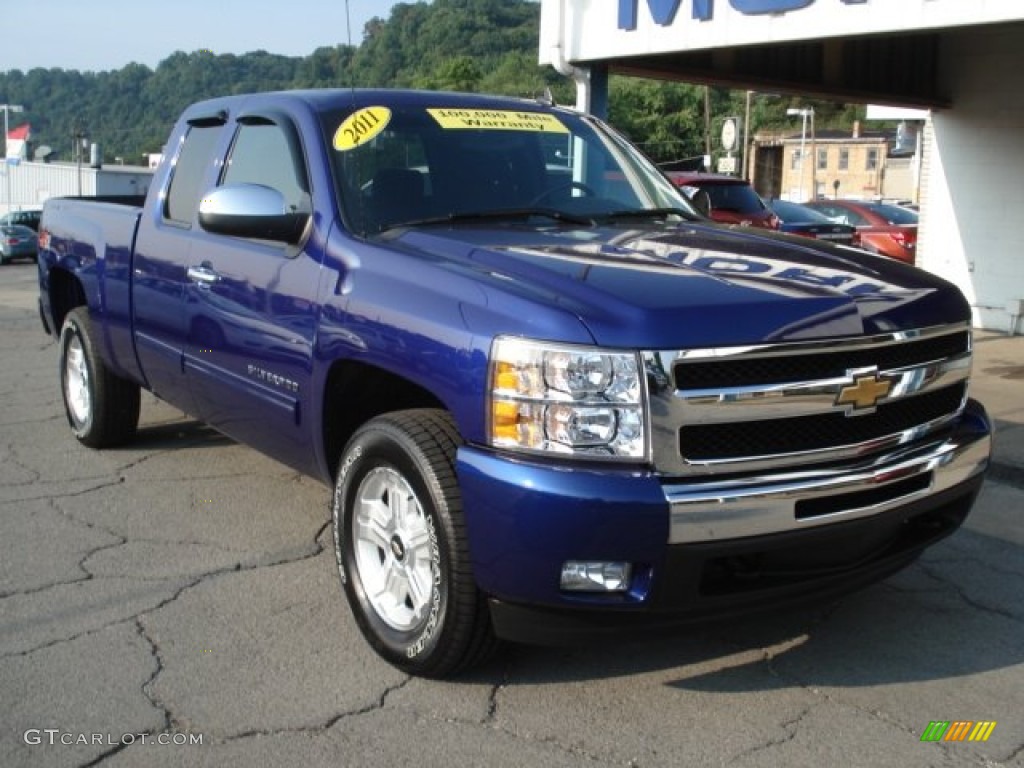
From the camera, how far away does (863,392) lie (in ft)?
10.6

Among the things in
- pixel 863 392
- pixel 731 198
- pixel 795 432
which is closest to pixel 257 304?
pixel 795 432

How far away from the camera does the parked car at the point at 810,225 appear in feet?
46.1

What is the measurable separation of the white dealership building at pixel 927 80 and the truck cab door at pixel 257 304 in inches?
223

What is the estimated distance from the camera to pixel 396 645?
351cm

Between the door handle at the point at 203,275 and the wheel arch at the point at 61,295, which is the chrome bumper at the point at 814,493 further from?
the wheel arch at the point at 61,295

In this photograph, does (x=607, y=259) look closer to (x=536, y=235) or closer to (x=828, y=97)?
(x=536, y=235)

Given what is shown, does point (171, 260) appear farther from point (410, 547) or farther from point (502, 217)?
point (410, 547)

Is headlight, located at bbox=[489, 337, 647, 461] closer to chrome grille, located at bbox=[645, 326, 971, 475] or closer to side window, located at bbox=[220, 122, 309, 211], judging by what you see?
chrome grille, located at bbox=[645, 326, 971, 475]

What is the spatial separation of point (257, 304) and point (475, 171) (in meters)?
1.02

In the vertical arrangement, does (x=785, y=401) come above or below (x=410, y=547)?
above

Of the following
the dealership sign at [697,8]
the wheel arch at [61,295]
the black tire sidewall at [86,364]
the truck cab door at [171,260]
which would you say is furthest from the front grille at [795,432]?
the dealership sign at [697,8]

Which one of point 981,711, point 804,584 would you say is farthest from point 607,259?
point 981,711

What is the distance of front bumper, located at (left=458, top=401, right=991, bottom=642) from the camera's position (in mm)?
2910

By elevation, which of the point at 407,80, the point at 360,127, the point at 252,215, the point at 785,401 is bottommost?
the point at 785,401
